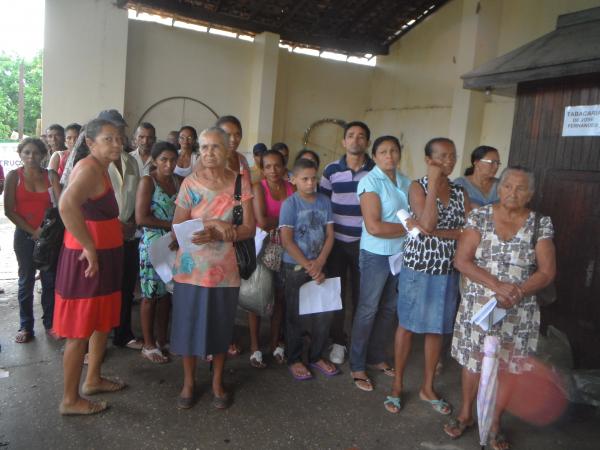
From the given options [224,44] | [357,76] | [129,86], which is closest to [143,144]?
[129,86]

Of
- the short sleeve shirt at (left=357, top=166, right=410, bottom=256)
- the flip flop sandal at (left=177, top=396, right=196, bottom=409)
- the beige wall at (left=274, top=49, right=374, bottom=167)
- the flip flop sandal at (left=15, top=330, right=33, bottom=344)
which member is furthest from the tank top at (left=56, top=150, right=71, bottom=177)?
the beige wall at (left=274, top=49, right=374, bottom=167)

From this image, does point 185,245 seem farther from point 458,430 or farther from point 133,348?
point 458,430

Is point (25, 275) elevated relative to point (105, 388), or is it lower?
elevated

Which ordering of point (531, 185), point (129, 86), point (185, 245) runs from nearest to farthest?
point (531, 185)
point (185, 245)
point (129, 86)

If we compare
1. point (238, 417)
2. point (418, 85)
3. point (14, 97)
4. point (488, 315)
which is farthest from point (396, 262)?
point (14, 97)

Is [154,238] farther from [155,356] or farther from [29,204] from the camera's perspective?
[29,204]

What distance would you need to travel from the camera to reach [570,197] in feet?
12.9

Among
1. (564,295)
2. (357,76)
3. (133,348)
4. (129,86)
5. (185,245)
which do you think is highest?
(357,76)

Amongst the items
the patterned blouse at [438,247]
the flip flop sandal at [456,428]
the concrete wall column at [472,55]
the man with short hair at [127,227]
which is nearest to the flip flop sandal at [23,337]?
the man with short hair at [127,227]

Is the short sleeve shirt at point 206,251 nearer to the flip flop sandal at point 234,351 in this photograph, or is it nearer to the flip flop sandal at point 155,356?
the flip flop sandal at point 155,356

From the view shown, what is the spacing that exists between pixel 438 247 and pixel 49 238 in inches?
93.7

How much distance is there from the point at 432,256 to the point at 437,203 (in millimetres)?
329

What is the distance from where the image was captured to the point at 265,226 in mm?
3402

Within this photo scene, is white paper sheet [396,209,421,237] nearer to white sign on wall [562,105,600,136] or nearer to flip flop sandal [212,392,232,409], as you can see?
flip flop sandal [212,392,232,409]
